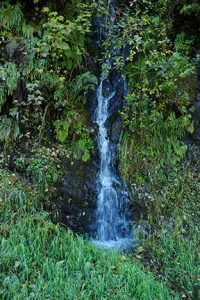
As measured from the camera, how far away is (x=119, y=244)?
5.20 meters

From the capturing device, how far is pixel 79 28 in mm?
5605

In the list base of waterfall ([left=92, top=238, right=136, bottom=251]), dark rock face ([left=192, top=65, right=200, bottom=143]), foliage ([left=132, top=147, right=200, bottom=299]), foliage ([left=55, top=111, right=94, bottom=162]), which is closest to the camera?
foliage ([left=132, top=147, right=200, bottom=299])

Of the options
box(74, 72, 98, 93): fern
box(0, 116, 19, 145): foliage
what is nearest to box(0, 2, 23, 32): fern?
box(74, 72, 98, 93): fern

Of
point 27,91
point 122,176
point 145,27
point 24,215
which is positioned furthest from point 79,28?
point 24,215

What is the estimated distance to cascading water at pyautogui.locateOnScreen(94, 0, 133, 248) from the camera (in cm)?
549

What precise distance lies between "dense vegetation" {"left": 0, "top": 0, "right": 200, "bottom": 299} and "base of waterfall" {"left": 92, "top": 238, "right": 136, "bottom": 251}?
0.19 m

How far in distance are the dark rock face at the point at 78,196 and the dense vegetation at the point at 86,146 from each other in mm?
192

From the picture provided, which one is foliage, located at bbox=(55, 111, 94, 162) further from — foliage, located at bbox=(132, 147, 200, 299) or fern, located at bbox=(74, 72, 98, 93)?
foliage, located at bbox=(132, 147, 200, 299)

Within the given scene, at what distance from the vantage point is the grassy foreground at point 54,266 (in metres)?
3.46

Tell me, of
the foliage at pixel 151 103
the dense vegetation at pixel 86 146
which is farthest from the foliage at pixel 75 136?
the foliage at pixel 151 103

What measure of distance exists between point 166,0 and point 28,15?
321 centimetres

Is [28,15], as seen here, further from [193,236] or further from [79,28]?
[193,236]

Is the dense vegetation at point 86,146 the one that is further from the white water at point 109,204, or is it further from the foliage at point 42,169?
the white water at point 109,204

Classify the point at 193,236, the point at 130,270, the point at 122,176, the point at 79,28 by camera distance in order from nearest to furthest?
1. the point at 130,270
2. the point at 193,236
3. the point at 79,28
4. the point at 122,176
